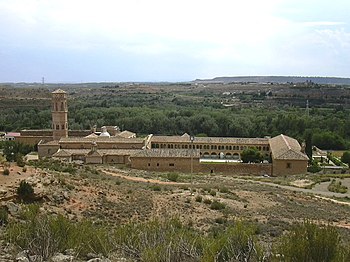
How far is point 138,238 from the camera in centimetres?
1099

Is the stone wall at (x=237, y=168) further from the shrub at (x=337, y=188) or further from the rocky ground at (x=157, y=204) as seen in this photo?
the rocky ground at (x=157, y=204)

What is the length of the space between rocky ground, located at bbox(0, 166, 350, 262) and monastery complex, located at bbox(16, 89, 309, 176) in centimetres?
1076

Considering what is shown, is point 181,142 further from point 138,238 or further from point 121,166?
point 138,238

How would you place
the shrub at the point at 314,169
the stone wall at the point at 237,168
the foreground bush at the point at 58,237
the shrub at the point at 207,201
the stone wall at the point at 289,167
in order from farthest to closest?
the shrub at the point at 314,169 < the stone wall at the point at 237,168 < the stone wall at the point at 289,167 < the shrub at the point at 207,201 < the foreground bush at the point at 58,237

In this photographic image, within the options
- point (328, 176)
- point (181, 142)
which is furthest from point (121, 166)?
point (328, 176)

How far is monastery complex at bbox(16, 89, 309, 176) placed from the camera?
39.2 meters

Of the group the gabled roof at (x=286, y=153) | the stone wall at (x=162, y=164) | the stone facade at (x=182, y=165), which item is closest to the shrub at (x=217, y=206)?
the stone facade at (x=182, y=165)

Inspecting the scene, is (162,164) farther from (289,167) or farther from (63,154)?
(289,167)

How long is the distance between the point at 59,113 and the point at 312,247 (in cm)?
4063

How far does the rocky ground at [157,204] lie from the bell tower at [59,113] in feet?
79.9

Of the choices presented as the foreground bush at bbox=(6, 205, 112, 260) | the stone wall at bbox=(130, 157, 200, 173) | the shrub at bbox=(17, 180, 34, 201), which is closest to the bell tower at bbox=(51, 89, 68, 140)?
the stone wall at bbox=(130, 157, 200, 173)

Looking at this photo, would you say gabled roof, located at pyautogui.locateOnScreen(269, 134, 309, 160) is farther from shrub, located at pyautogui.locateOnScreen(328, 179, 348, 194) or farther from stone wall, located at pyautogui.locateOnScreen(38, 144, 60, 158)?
stone wall, located at pyautogui.locateOnScreen(38, 144, 60, 158)

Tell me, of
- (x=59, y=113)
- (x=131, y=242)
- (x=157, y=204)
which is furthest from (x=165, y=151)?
(x=131, y=242)

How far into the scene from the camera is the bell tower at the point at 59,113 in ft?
150
